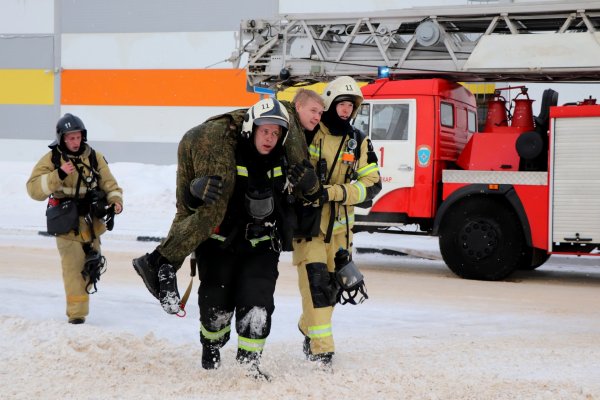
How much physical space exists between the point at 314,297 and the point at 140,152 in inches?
686

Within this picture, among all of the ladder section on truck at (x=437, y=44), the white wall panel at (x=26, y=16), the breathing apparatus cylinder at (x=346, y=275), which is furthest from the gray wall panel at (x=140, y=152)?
the breathing apparatus cylinder at (x=346, y=275)

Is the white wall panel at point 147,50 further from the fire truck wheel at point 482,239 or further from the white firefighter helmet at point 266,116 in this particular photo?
the white firefighter helmet at point 266,116

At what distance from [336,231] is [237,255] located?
914 millimetres

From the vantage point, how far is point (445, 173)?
12273 millimetres

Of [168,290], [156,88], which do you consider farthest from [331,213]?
[156,88]

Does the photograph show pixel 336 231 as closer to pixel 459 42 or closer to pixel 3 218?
pixel 459 42

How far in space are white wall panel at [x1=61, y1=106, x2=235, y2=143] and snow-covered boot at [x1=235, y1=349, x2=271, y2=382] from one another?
16.9 metres

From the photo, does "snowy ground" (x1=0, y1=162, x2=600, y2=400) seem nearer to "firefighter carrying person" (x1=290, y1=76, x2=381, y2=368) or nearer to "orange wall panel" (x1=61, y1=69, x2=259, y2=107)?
"firefighter carrying person" (x1=290, y1=76, x2=381, y2=368)

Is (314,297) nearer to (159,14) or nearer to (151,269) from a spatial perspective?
(151,269)

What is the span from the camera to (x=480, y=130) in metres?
13.5

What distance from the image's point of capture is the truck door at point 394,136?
12.4 meters

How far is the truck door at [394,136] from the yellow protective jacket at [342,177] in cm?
600

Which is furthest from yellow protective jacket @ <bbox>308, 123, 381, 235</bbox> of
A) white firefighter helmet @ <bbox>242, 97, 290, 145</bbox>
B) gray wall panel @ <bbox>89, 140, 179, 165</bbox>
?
gray wall panel @ <bbox>89, 140, 179, 165</bbox>

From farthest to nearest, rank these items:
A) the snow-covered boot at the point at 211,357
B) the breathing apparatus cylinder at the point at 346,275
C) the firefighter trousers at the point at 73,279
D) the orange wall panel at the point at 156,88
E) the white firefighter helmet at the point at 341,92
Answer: the orange wall panel at the point at 156,88 → the firefighter trousers at the point at 73,279 → the white firefighter helmet at the point at 341,92 → the breathing apparatus cylinder at the point at 346,275 → the snow-covered boot at the point at 211,357
